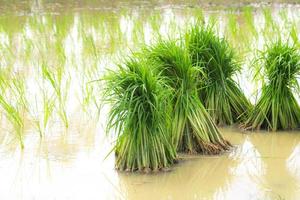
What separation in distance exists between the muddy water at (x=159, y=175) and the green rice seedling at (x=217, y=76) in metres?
0.40

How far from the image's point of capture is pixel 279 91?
475 centimetres

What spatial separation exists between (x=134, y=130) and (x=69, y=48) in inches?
198

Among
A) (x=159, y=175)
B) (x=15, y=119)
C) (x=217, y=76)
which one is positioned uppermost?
(x=217, y=76)

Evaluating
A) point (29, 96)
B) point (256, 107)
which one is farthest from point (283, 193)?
point (29, 96)

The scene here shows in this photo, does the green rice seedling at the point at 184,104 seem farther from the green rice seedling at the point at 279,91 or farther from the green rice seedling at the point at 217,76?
the green rice seedling at the point at 279,91

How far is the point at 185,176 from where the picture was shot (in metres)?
4.01

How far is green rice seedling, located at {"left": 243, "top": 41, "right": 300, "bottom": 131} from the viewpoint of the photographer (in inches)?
187

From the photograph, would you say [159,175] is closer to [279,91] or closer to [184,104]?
[184,104]

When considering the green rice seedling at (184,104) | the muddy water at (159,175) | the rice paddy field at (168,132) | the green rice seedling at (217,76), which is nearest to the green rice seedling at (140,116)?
the rice paddy field at (168,132)

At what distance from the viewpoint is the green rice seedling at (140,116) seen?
154 inches

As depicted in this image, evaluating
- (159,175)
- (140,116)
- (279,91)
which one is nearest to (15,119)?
(140,116)

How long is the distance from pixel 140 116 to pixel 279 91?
1.52 metres

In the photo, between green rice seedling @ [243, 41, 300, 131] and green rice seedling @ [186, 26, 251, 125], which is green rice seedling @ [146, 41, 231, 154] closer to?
green rice seedling @ [186, 26, 251, 125]

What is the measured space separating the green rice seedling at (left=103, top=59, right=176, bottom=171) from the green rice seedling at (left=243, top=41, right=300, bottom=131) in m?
1.21
